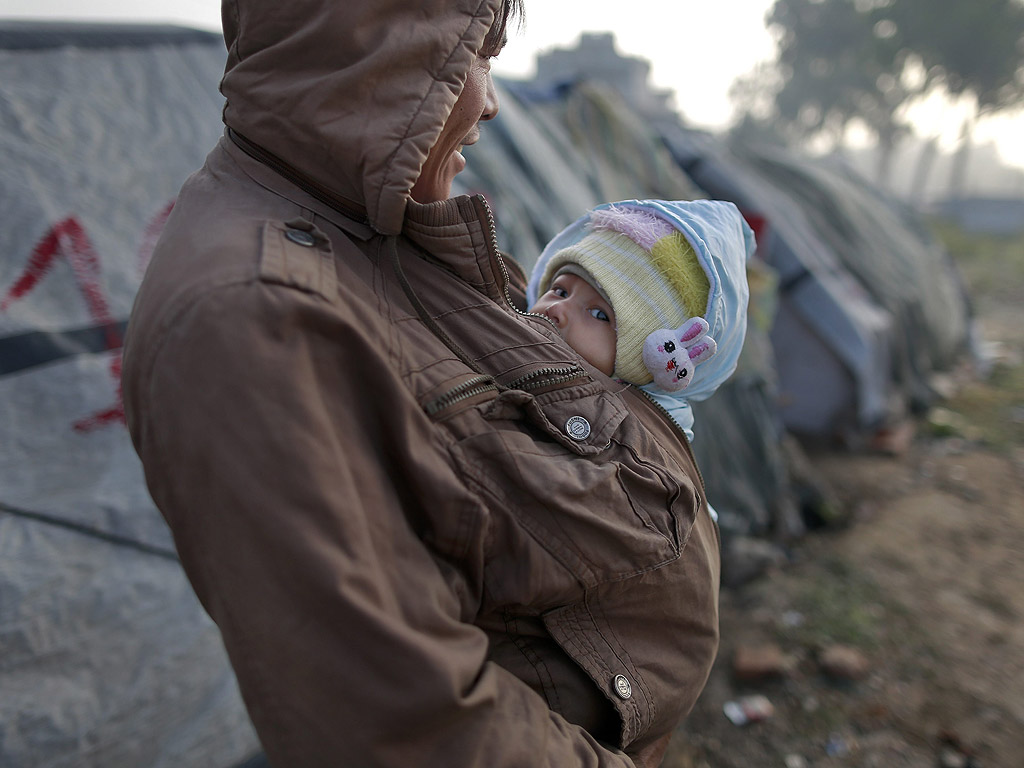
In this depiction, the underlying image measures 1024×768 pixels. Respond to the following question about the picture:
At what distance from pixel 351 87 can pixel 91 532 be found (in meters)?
1.72

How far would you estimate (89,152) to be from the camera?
2137mm

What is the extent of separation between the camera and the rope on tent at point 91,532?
5.99 feet

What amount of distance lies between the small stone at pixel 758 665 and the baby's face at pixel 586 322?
8.17 feet

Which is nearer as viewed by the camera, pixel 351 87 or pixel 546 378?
pixel 351 87

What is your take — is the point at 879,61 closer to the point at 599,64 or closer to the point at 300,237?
the point at 599,64

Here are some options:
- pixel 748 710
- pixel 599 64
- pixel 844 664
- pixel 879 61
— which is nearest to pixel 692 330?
pixel 748 710

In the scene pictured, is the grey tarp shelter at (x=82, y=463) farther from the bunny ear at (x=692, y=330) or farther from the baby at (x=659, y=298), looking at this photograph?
the bunny ear at (x=692, y=330)

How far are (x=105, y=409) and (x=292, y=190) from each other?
4.92 ft

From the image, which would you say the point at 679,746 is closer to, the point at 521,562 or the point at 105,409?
the point at 521,562

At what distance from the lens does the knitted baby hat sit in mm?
1377

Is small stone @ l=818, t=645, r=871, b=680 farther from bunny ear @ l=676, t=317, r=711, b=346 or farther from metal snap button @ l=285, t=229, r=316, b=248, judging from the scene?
metal snap button @ l=285, t=229, r=316, b=248

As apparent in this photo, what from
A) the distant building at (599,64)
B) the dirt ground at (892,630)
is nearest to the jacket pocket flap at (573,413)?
the dirt ground at (892,630)

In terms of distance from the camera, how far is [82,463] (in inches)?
78.2

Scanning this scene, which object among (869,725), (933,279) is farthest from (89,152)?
(933,279)
